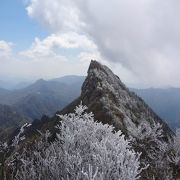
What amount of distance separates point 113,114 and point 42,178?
39272 mm

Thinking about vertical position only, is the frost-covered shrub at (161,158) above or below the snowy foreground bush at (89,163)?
below

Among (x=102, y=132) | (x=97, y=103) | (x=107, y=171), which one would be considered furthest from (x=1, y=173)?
(x=97, y=103)

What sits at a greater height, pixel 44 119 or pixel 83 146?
pixel 83 146

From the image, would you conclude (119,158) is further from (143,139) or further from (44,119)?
(44,119)

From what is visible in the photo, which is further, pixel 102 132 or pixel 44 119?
pixel 44 119

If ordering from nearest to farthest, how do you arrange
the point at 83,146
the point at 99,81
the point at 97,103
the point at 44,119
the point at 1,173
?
the point at 1,173, the point at 83,146, the point at 97,103, the point at 99,81, the point at 44,119

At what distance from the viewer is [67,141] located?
13.5 m

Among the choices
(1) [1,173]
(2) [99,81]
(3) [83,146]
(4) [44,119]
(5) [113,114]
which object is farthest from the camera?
(4) [44,119]

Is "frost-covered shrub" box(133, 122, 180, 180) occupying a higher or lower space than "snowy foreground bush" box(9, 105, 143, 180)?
lower

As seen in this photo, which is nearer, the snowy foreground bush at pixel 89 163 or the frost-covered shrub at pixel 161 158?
the snowy foreground bush at pixel 89 163

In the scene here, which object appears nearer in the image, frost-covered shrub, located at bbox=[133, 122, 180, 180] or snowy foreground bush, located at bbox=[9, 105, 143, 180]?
snowy foreground bush, located at bbox=[9, 105, 143, 180]

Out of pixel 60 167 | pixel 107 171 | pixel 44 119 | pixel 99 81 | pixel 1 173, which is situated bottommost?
pixel 44 119

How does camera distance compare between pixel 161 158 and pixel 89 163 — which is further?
pixel 161 158

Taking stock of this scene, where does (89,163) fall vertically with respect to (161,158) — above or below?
above
